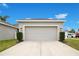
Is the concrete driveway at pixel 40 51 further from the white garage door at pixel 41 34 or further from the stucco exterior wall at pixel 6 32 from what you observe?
the stucco exterior wall at pixel 6 32

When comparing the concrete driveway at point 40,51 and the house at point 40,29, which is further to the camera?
the house at point 40,29

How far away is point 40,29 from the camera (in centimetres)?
2408

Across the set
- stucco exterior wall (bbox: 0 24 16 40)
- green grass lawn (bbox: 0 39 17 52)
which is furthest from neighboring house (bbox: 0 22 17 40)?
green grass lawn (bbox: 0 39 17 52)

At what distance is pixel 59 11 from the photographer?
1293 inches

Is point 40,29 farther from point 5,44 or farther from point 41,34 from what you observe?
point 5,44

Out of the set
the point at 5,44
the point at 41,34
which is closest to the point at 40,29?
the point at 41,34

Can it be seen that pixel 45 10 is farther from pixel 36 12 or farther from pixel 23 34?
pixel 23 34

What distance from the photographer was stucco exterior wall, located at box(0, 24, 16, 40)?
82.3 ft

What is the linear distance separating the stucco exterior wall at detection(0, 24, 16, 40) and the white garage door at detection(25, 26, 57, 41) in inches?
130

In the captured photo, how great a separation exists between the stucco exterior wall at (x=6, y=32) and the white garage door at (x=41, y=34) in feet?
10.8

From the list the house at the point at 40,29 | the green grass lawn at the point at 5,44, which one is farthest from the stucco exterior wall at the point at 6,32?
the green grass lawn at the point at 5,44

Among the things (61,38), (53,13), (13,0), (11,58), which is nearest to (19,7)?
(53,13)

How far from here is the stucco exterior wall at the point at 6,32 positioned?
25.1 m

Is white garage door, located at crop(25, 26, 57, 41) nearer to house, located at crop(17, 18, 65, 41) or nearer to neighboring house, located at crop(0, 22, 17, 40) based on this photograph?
house, located at crop(17, 18, 65, 41)
